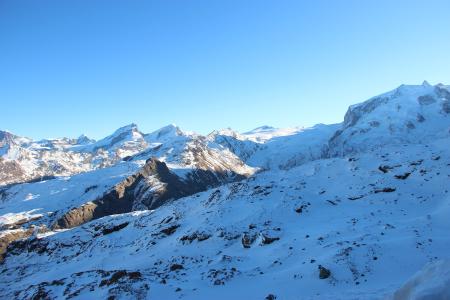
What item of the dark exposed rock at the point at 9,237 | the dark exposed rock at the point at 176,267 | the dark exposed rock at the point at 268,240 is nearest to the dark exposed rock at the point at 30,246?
the dark exposed rock at the point at 9,237

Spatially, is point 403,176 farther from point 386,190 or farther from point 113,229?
point 113,229

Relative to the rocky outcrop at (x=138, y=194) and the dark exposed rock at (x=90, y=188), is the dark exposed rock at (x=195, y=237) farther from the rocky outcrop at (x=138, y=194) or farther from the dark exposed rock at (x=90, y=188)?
the dark exposed rock at (x=90, y=188)

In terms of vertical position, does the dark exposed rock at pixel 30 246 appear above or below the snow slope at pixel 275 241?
below

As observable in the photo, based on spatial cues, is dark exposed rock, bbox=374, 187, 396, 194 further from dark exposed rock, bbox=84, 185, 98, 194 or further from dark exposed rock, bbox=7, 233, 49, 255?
dark exposed rock, bbox=84, 185, 98, 194

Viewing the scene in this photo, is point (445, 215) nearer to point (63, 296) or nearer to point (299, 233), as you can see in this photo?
point (299, 233)

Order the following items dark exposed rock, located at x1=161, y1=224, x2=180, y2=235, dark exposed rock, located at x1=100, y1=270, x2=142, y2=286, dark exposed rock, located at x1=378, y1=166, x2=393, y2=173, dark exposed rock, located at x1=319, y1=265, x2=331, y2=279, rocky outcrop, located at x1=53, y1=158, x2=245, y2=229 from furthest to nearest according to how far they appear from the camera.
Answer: rocky outcrop, located at x1=53, y1=158, x2=245, y2=229 < dark exposed rock, located at x1=161, y1=224, x2=180, y2=235 < dark exposed rock, located at x1=378, y1=166, x2=393, y2=173 < dark exposed rock, located at x1=100, y1=270, x2=142, y2=286 < dark exposed rock, located at x1=319, y1=265, x2=331, y2=279

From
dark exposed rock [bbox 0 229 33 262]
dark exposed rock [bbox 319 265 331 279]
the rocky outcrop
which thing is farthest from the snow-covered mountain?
the rocky outcrop

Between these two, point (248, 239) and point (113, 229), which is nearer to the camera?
point (248, 239)

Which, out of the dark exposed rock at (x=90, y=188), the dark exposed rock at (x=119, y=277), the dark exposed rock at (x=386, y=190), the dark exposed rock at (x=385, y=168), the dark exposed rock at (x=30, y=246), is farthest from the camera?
the dark exposed rock at (x=90, y=188)

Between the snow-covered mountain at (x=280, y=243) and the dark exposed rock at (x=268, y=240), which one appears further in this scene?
the dark exposed rock at (x=268, y=240)

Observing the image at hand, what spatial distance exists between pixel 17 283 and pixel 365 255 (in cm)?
4010

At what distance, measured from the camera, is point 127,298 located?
21469mm

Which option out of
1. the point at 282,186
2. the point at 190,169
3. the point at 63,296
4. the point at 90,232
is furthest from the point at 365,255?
the point at 190,169

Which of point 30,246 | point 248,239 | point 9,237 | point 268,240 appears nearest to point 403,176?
point 268,240
